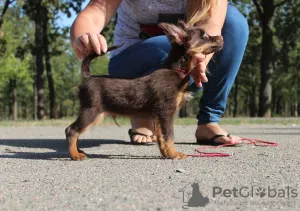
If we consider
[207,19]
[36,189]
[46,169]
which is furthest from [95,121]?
[207,19]

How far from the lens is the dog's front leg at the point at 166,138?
3.61 meters

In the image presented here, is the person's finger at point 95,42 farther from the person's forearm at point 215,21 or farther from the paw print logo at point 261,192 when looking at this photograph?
the paw print logo at point 261,192

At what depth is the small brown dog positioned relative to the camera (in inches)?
143

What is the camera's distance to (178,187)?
8.00 feet

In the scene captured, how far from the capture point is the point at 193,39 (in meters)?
3.70

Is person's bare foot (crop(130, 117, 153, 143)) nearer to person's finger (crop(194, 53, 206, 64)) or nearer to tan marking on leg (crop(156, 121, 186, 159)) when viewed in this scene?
tan marking on leg (crop(156, 121, 186, 159))

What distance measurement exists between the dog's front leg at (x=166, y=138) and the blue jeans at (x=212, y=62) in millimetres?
1052

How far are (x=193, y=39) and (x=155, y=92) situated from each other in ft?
1.88

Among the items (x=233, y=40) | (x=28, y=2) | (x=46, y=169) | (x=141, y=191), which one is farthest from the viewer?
(x=28, y=2)

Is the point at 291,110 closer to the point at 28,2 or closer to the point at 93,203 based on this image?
the point at 28,2

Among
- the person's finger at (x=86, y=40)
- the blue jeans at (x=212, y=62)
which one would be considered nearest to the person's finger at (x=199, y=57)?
the person's finger at (x=86, y=40)

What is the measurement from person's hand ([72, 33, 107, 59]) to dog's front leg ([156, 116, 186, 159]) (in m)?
0.81

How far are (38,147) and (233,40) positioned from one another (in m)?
2.54

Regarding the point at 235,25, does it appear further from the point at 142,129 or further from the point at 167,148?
the point at 167,148
